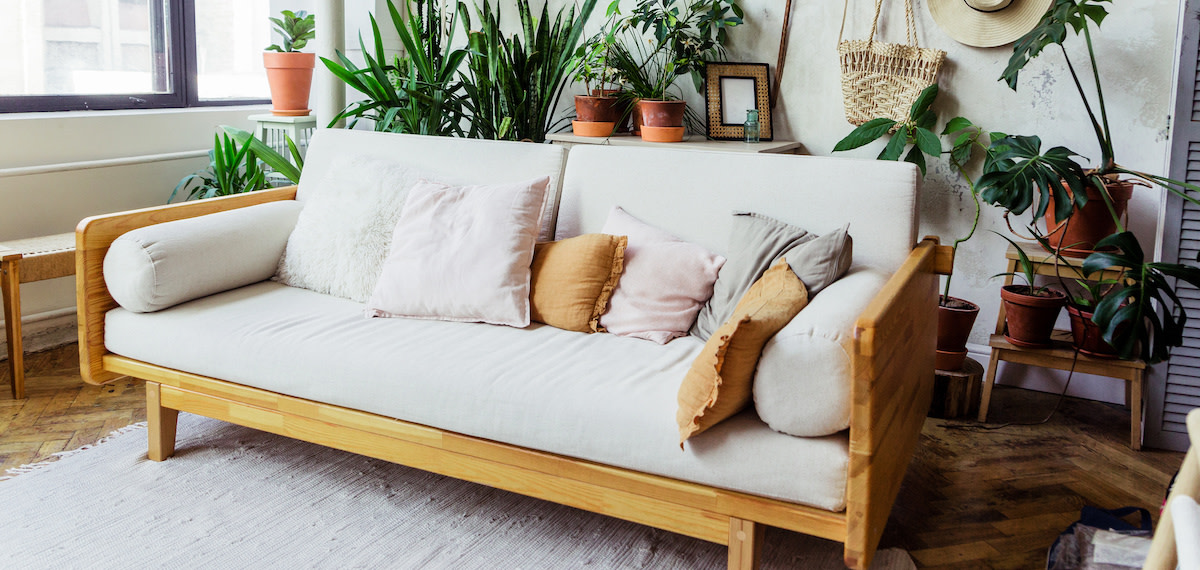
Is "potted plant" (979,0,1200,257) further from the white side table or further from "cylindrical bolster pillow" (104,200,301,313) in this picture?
the white side table

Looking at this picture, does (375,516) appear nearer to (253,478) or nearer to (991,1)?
(253,478)

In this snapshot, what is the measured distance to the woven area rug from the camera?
6.33 feet

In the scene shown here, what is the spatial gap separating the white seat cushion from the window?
A: 1.70 metres

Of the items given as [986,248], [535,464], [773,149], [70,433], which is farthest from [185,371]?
[986,248]

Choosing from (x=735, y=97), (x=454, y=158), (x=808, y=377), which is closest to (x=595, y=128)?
(x=735, y=97)

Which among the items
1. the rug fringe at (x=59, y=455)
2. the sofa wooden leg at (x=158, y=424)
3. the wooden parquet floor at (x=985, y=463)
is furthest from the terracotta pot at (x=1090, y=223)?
the rug fringe at (x=59, y=455)

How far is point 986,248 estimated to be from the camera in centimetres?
320

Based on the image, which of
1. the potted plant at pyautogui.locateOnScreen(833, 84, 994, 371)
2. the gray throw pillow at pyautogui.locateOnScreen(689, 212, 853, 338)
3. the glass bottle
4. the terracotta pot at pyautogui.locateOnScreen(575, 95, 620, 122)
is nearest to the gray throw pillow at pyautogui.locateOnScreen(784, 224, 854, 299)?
the gray throw pillow at pyautogui.locateOnScreen(689, 212, 853, 338)

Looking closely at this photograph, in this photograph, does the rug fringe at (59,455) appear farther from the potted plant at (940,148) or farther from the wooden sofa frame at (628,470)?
the potted plant at (940,148)

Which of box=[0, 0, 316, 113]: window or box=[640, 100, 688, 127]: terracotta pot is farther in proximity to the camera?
box=[0, 0, 316, 113]: window

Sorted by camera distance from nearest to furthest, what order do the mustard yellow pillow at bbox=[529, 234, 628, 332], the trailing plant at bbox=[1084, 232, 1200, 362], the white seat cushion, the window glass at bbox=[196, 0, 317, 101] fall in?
the white seat cushion < the mustard yellow pillow at bbox=[529, 234, 628, 332] < the trailing plant at bbox=[1084, 232, 1200, 362] < the window glass at bbox=[196, 0, 317, 101]

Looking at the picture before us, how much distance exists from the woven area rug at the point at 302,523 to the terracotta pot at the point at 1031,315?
1162 mm

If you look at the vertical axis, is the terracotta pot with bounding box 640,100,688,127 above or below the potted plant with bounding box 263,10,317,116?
below

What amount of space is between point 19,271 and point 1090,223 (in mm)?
3355
